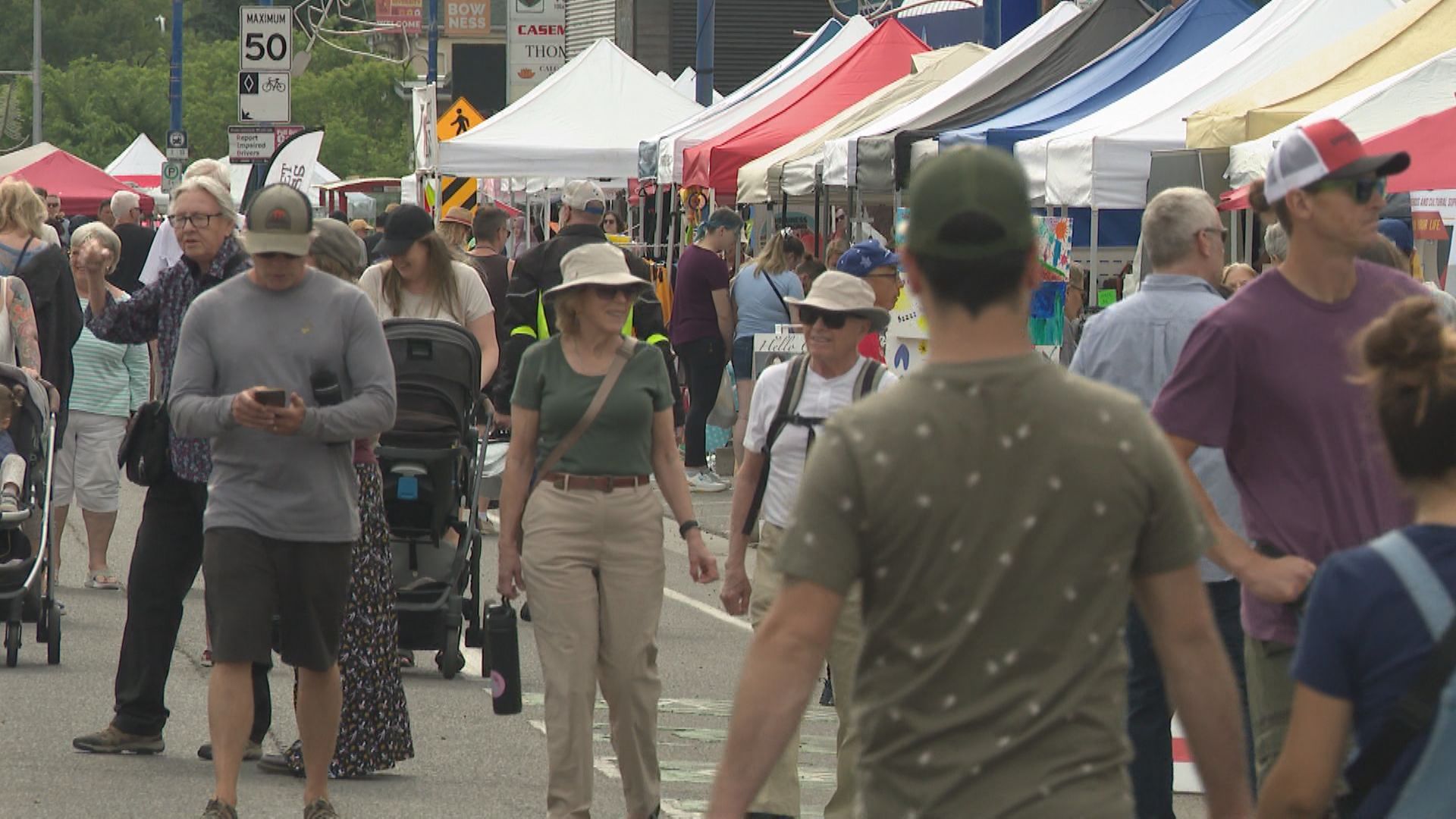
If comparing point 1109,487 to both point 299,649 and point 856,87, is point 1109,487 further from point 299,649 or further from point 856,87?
point 856,87

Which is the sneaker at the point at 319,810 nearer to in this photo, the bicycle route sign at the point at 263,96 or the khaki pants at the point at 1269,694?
the khaki pants at the point at 1269,694

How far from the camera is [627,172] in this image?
82.7 feet

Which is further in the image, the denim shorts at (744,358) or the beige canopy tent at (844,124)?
the beige canopy tent at (844,124)

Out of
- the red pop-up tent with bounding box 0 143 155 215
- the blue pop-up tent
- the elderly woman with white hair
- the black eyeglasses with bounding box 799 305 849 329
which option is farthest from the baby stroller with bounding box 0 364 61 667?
the red pop-up tent with bounding box 0 143 155 215

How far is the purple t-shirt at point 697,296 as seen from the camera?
18.4m

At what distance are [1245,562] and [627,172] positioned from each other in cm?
2057

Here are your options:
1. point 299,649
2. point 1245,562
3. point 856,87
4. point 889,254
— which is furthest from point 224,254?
point 856,87

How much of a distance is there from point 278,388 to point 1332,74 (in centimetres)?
823

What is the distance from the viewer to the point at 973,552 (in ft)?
→ 11.2

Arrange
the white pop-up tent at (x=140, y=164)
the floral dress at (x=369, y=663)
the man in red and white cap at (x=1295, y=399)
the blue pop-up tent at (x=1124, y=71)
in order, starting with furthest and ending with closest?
the white pop-up tent at (x=140, y=164) → the blue pop-up tent at (x=1124, y=71) → the floral dress at (x=369, y=663) → the man in red and white cap at (x=1295, y=399)

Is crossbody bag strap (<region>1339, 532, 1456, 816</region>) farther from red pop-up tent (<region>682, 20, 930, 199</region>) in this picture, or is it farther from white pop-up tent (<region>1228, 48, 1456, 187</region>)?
red pop-up tent (<region>682, 20, 930, 199</region>)

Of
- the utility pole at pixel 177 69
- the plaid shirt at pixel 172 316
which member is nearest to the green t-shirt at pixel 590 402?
the plaid shirt at pixel 172 316

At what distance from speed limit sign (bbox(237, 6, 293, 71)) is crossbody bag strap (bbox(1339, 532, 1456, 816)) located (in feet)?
98.1

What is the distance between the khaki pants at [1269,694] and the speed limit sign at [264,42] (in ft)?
92.9
